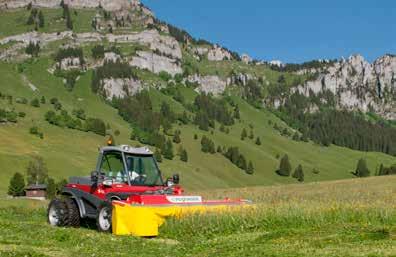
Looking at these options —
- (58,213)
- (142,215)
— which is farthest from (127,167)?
(58,213)

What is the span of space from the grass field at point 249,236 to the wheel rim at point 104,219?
0.69 metres

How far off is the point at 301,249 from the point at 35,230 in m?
11.4

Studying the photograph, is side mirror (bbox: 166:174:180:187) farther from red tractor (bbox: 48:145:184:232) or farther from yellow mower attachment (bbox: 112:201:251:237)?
yellow mower attachment (bbox: 112:201:251:237)

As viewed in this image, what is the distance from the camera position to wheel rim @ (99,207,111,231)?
917 inches

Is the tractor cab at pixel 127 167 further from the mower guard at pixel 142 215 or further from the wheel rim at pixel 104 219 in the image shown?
the mower guard at pixel 142 215

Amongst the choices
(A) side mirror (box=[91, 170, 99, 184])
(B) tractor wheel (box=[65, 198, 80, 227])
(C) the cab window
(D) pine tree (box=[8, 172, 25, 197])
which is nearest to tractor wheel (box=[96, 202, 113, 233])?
(A) side mirror (box=[91, 170, 99, 184])

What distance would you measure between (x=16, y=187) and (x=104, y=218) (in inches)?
5204

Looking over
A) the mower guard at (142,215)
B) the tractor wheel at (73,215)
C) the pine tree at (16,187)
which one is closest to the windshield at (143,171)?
the mower guard at (142,215)

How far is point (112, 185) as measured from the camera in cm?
2422

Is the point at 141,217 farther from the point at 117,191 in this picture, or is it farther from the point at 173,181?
the point at 173,181

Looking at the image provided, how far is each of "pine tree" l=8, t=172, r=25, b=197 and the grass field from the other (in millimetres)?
126743

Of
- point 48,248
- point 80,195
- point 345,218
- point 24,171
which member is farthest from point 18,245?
point 24,171

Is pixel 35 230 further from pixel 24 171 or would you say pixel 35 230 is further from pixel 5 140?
pixel 5 140

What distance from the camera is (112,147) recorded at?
82.6ft
